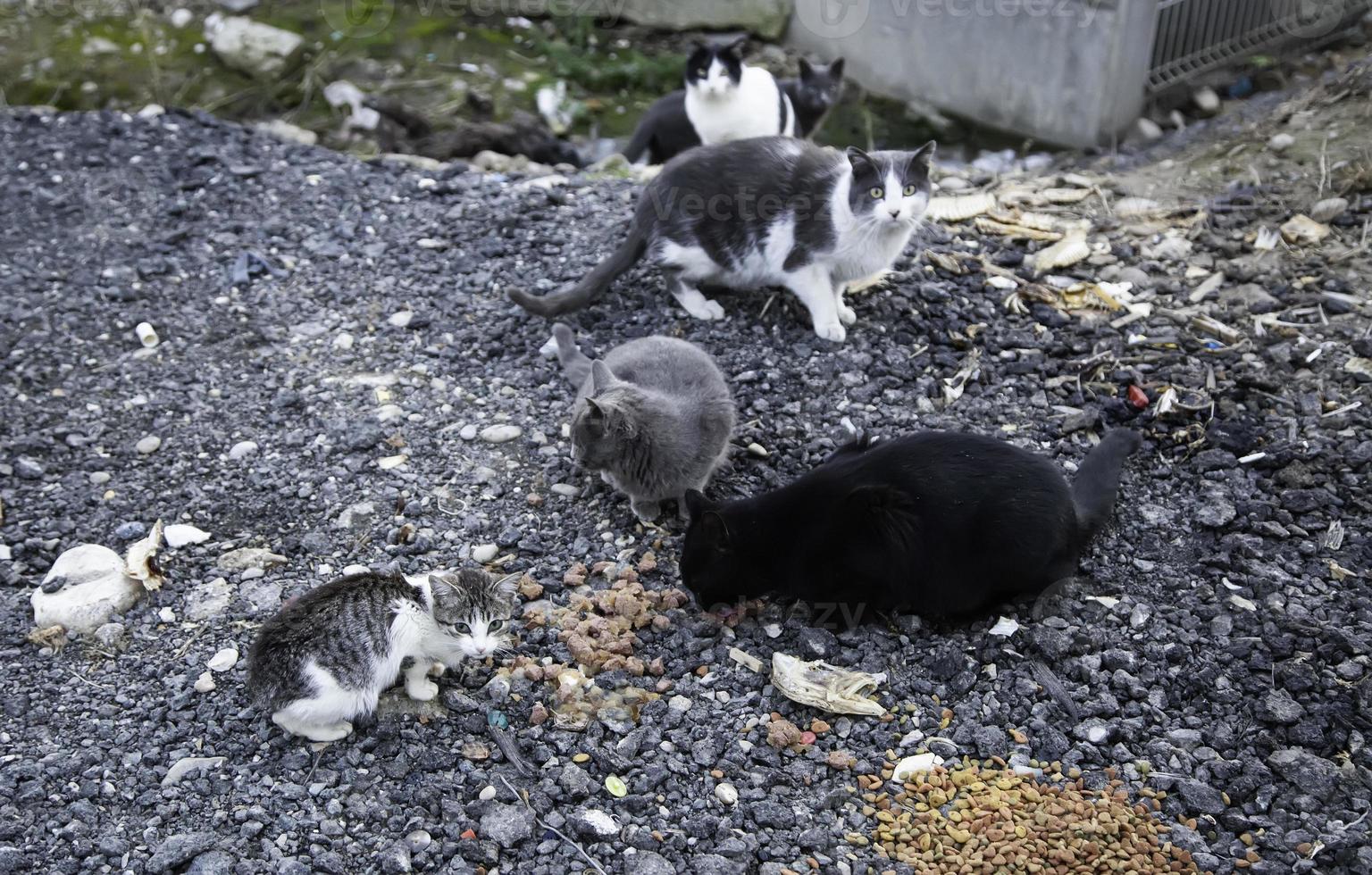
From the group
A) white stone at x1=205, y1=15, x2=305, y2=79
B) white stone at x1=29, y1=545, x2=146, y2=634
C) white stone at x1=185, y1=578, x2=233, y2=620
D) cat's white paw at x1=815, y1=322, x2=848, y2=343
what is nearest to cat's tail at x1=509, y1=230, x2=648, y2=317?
cat's white paw at x1=815, y1=322, x2=848, y2=343

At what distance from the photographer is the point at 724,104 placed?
7.49 meters

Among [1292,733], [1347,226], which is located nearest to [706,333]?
[1292,733]

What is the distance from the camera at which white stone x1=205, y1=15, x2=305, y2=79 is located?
9.34 metres

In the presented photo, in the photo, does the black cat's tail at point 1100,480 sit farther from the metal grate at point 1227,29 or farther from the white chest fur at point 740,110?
the metal grate at point 1227,29

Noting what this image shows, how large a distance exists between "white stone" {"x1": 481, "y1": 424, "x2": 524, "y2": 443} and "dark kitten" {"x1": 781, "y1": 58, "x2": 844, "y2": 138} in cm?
390

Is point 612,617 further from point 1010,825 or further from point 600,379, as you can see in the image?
point 1010,825

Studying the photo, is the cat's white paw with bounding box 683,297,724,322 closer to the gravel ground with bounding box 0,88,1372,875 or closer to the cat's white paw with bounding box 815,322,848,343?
the gravel ground with bounding box 0,88,1372,875

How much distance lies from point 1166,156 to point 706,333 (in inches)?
164

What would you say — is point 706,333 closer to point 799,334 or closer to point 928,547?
point 799,334

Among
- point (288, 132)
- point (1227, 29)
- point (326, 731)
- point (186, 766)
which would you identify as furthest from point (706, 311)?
point (1227, 29)

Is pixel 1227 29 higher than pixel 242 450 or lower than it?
higher

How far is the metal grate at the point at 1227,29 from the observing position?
8.52m

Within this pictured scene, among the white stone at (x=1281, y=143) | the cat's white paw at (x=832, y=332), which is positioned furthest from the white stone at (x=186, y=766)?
the white stone at (x=1281, y=143)

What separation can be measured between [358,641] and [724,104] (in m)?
4.91
